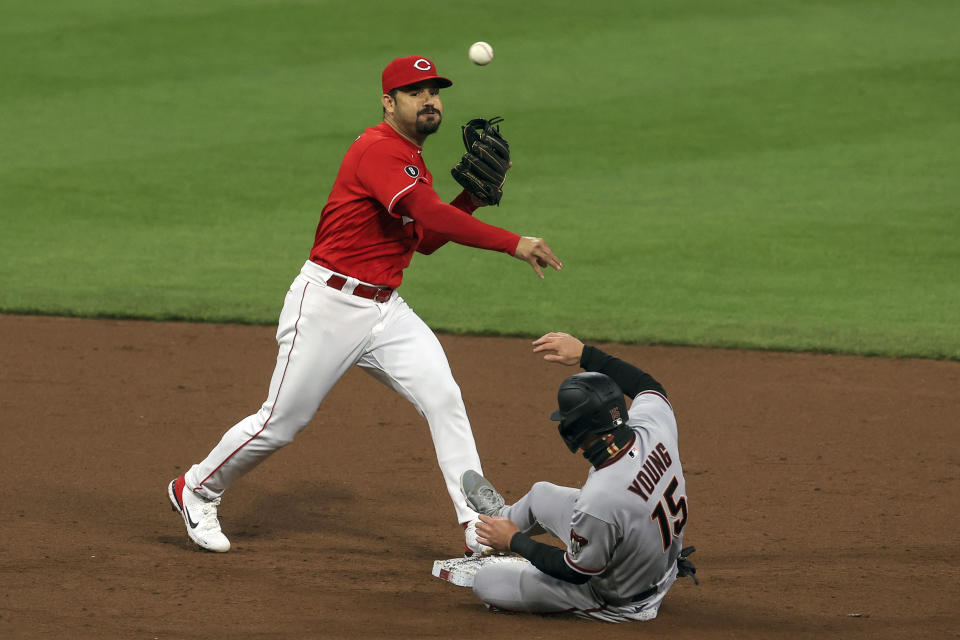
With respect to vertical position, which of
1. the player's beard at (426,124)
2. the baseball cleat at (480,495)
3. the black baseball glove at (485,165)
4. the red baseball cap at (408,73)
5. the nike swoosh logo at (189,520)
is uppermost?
the red baseball cap at (408,73)

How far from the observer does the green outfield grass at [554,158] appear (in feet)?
32.4

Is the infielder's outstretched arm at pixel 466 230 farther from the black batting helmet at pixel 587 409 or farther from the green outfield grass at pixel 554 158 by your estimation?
the green outfield grass at pixel 554 158

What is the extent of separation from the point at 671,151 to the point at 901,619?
32.1ft

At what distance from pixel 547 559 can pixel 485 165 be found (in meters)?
1.86

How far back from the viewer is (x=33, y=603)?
4609 millimetres

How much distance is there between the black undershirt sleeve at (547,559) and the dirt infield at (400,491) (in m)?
0.22

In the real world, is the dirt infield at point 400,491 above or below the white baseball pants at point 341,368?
below

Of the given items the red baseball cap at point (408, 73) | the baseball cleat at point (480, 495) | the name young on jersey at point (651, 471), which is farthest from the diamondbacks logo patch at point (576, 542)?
the red baseball cap at point (408, 73)

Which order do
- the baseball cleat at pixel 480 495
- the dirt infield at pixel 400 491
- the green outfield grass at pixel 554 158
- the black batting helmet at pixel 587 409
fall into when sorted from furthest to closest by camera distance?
the green outfield grass at pixel 554 158
the baseball cleat at pixel 480 495
the dirt infield at pixel 400 491
the black batting helmet at pixel 587 409

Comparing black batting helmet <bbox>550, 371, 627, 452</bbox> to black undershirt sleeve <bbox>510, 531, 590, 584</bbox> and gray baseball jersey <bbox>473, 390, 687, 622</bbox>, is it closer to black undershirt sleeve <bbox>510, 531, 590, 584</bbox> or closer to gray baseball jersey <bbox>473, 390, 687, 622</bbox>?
gray baseball jersey <bbox>473, 390, 687, 622</bbox>

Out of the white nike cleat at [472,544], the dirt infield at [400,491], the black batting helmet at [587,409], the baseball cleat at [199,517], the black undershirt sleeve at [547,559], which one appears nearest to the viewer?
the black batting helmet at [587,409]

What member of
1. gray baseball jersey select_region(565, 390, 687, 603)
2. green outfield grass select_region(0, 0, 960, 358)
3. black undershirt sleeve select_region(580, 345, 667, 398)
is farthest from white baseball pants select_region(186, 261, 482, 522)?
green outfield grass select_region(0, 0, 960, 358)

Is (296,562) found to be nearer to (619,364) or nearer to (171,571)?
(171,571)

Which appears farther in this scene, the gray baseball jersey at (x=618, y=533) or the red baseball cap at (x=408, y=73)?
the red baseball cap at (x=408, y=73)
